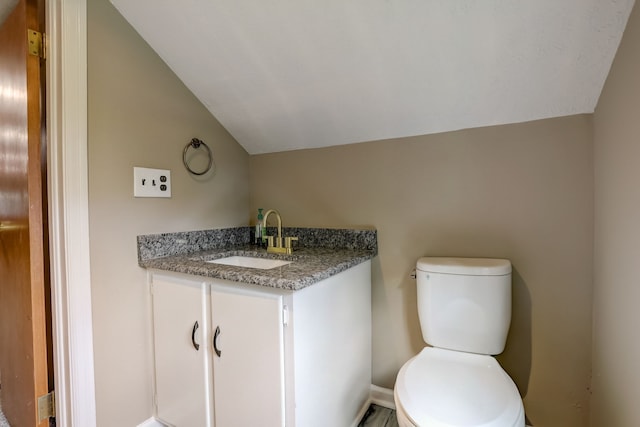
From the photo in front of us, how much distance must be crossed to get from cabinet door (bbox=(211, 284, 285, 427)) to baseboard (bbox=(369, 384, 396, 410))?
75 centimetres

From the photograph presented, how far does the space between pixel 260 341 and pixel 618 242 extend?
1.20 m

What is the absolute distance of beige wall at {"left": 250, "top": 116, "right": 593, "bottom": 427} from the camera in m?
1.17

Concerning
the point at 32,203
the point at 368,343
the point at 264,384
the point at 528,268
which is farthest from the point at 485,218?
the point at 32,203

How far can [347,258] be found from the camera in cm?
133

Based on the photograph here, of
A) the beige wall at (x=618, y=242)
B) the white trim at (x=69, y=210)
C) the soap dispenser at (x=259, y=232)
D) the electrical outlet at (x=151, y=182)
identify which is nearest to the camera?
the beige wall at (x=618, y=242)

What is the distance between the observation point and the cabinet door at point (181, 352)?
3.81ft

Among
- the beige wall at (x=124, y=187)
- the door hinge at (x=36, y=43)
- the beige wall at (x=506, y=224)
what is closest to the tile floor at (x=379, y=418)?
the beige wall at (x=506, y=224)

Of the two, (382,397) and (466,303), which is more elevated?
(466,303)

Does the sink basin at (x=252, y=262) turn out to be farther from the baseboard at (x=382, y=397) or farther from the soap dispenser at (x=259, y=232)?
the baseboard at (x=382, y=397)

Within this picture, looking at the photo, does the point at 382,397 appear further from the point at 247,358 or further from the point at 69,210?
the point at 69,210

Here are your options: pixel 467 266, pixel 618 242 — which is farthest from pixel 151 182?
pixel 618 242

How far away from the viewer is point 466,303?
119cm

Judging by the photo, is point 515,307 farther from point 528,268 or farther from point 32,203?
point 32,203

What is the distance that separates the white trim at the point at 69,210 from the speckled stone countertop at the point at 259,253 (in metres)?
0.25
